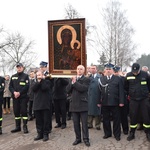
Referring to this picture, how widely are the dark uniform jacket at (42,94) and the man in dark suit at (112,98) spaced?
5.00ft

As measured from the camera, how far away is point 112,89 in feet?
22.9

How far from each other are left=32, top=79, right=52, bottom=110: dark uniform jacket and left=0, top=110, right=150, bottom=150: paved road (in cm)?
94

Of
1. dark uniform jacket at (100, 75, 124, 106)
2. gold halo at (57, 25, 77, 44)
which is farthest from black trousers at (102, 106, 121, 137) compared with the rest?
gold halo at (57, 25, 77, 44)

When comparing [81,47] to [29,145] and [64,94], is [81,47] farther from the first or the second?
[29,145]

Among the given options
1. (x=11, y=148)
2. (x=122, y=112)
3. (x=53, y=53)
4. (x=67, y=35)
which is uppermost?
(x=67, y=35)

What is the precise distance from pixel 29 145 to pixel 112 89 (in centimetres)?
263

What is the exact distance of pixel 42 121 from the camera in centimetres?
724

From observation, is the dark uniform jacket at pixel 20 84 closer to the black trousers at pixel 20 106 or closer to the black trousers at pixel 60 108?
the black trousers at pixel 20 106

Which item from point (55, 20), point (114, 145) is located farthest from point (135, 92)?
point (55, 20)

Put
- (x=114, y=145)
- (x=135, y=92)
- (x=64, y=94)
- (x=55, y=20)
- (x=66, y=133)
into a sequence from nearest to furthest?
(x=114, y=145), (x=135, y=92), (x=55, y=20), (x=66, y=133), (x=64, y=94)

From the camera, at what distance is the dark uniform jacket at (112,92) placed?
691cm

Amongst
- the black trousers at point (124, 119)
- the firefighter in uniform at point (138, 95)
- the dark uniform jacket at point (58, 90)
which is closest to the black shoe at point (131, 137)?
the firefighter in uniform at point (138, 95)

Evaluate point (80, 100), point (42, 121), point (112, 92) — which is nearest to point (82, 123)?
point (80, 100)

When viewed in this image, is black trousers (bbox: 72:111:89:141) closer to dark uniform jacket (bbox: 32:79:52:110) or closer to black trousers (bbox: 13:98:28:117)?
dark uniform jacket (bbox: 32:79:52:110)
